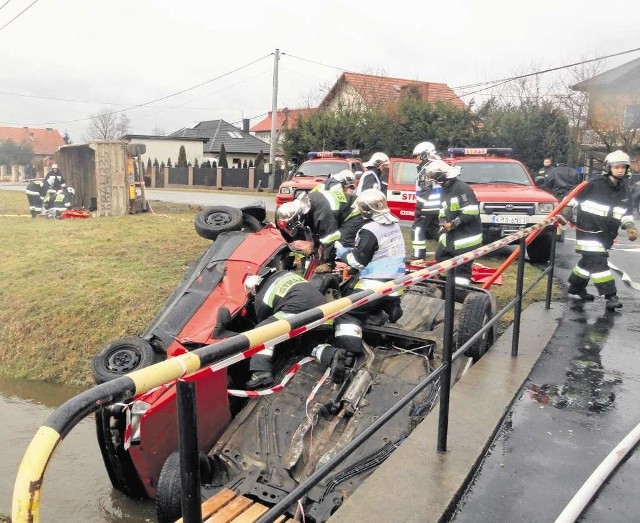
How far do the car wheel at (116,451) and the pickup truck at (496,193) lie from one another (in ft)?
20.5

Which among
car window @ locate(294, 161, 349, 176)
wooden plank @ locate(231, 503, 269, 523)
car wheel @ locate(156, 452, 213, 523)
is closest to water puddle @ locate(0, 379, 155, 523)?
car wheel @ locate(156, 452, 213, 523)

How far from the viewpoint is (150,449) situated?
3.60 m

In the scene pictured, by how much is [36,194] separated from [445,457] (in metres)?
15.6

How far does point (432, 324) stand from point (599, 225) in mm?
2412

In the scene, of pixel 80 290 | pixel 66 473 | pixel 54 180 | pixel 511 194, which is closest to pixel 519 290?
pixel 66 473

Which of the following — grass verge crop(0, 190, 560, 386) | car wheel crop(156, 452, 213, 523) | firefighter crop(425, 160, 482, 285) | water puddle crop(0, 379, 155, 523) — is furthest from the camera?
grass verge crop(0, 190, 560, 386)

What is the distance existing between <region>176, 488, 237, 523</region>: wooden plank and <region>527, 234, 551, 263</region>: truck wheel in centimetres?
712

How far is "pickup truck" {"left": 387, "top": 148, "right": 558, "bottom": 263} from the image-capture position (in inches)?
363

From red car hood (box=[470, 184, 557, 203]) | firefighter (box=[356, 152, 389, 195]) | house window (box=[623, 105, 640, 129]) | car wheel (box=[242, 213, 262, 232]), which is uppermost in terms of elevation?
house window (box=[623, 105, 640, 129])

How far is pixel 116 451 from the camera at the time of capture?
12.2ft

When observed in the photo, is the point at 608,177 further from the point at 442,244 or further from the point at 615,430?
the point at 615,430

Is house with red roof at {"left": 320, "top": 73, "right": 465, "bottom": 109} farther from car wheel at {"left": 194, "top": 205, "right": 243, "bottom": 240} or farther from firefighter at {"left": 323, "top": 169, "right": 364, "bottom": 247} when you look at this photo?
car wheel at {"left": 194, "top": 205, "right": 243, "bottom": 240}

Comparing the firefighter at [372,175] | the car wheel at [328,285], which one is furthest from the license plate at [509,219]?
the car wheel at [328,285]

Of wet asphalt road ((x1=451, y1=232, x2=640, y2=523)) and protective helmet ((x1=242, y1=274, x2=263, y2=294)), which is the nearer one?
wet asphalt road ((x1=451, y1=232, x2=640, y2=523))
